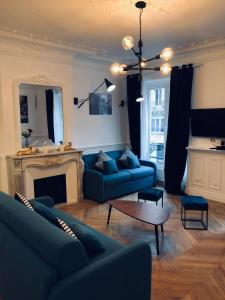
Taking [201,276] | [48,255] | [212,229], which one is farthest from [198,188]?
[48,255]

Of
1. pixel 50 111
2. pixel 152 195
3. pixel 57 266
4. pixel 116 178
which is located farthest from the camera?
pixel 116 178

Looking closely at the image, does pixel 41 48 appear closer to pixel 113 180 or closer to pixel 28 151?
pixel 28 151

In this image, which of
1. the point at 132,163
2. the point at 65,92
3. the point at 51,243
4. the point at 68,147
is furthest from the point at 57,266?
the point at 132,163

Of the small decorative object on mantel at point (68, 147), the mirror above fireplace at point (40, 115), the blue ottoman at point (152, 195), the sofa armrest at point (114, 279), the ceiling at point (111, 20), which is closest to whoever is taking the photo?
the sofa armrest at point (114, 279)

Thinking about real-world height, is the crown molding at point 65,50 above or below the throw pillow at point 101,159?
above

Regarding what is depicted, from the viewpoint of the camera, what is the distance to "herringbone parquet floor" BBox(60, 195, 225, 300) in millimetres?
2320

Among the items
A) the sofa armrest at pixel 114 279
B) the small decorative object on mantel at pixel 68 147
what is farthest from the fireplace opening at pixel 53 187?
the sofa armrest at pixel 114 279

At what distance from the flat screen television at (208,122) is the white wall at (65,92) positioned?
186 cm

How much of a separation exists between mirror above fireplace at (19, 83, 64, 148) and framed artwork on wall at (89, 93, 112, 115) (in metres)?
0.88

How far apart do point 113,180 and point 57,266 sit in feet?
10.2

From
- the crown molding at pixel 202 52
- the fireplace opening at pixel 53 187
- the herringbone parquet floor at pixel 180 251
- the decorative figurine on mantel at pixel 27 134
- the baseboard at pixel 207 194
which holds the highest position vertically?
the crown molding at pixel 202 52

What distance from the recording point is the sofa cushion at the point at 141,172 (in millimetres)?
5009

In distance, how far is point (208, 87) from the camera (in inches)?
181

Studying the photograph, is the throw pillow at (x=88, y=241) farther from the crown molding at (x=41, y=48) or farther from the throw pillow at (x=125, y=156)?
the throw pillow at (x=125, y=156)
